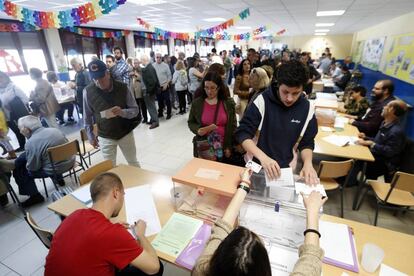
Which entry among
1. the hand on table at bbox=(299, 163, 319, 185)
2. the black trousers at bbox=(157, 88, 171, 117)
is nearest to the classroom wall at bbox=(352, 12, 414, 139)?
the hand on table at bbox=(299, 163, 319, 185)

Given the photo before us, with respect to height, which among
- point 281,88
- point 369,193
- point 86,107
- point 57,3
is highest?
point 57,3

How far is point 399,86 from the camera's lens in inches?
206

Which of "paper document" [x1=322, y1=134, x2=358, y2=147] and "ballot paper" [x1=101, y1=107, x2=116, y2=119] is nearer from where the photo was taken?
"ballot paper" [x1=101, y1=107, x2=116, y2=119]

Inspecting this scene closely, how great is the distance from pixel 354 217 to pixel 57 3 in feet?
20.2

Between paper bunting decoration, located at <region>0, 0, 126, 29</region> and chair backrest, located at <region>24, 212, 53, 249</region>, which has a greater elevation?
paper bunting decoration, located at <region>0, 0, 126, 29</region>

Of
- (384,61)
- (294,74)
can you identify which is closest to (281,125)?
(294,74)

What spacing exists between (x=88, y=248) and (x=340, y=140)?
3001 mm

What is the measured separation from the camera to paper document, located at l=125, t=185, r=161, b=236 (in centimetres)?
148

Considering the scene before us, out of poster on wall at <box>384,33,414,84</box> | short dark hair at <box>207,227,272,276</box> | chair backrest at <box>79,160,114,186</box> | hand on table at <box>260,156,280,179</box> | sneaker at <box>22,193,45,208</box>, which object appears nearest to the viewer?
short dark hair at <box>207,227,272,276</box>

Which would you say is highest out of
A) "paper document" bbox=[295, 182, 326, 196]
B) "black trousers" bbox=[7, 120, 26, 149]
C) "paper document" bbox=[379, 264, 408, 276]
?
"paper document" bbox=[295, 182, 326, 196]

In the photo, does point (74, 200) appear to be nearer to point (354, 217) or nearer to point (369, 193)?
point (354, 217)

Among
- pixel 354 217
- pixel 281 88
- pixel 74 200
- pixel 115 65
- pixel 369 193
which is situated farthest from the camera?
pixel 115 65

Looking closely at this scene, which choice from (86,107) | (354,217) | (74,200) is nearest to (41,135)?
(86,107)

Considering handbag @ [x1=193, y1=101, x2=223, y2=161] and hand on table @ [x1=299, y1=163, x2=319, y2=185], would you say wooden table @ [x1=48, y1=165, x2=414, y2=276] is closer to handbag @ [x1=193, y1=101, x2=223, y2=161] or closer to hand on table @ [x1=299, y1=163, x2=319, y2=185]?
hand on table @ [x1=299, y1=163, x2=319, y2=185]
